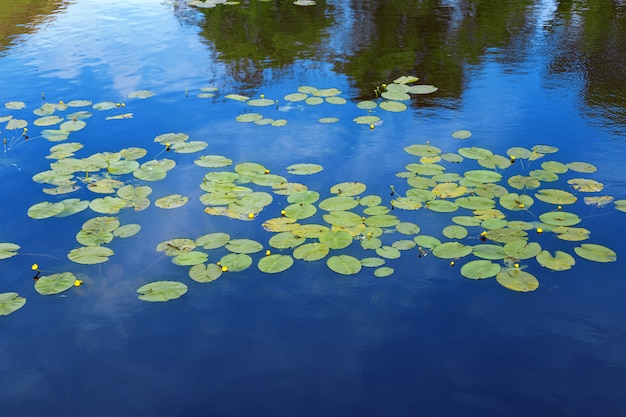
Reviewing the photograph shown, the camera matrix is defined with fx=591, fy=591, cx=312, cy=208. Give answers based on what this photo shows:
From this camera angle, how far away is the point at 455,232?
4652 mm

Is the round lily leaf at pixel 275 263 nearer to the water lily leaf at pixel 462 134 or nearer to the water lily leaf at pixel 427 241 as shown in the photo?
the water lily leaf at pixel 427 241

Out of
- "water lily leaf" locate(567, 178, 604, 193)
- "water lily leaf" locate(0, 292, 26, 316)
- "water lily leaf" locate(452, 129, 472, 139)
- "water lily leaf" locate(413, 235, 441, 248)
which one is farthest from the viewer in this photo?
"water lily leaf" locate(452, 129, 472, 139)

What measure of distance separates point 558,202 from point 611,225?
45 cm

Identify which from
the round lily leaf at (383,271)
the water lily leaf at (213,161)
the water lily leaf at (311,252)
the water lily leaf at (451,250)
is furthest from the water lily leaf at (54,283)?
the water lily leaf at (451,250)

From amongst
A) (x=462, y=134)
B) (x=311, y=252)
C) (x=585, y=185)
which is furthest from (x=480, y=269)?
(x=462, y=134)

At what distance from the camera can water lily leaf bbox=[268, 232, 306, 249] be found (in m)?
4.60

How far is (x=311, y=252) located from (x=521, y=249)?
62.1 inches

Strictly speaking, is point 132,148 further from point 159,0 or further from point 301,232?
point 159,0

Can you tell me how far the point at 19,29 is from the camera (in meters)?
11.2

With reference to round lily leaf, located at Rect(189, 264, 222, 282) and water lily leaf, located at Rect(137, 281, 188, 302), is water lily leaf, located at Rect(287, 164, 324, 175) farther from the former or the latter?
water lily leaf, located at Rect(137, 281, 188, 302)

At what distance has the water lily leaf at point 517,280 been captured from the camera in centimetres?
410

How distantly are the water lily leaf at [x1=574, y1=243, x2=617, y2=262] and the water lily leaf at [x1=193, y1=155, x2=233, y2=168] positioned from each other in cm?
326

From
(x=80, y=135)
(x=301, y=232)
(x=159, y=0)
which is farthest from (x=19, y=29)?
(x=301, y=232)

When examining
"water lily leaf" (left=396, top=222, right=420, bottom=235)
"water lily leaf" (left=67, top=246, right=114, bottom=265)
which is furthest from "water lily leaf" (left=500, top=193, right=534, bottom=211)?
"water lily leaf" (left=67, top=246, right=114, bottom=265)
